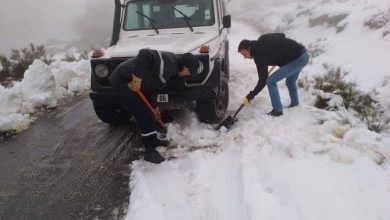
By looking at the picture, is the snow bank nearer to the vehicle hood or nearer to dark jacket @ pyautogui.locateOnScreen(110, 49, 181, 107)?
the vehicle hood

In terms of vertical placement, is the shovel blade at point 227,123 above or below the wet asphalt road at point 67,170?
above

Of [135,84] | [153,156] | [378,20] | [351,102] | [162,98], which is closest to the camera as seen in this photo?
[135,84]

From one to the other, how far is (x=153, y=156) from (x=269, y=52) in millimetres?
2144

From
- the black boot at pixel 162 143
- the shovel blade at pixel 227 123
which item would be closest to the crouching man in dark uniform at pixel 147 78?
the black boot at pixel 162 143

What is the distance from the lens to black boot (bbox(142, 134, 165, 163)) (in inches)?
187

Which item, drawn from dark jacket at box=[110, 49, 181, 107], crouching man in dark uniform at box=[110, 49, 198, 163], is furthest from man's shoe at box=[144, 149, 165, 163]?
dark jacket at box=[110, 49, 181, 107]

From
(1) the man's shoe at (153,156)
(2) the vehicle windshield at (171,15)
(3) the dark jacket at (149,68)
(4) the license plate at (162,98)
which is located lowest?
(1) the man's shoe at (153,156)

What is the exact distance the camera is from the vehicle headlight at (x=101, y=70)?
17.8ft

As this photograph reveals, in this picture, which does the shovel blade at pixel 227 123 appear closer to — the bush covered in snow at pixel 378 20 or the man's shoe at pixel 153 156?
the man's shoe at pixel 153 156

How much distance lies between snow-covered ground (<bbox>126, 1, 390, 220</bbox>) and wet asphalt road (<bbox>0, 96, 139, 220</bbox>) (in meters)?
0.30

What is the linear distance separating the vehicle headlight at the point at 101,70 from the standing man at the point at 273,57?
1.84 meters

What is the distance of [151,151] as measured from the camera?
4.82 m

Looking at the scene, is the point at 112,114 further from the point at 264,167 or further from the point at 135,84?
the point at 264,167

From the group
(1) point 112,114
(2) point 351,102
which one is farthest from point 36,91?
(2) point 351,102
